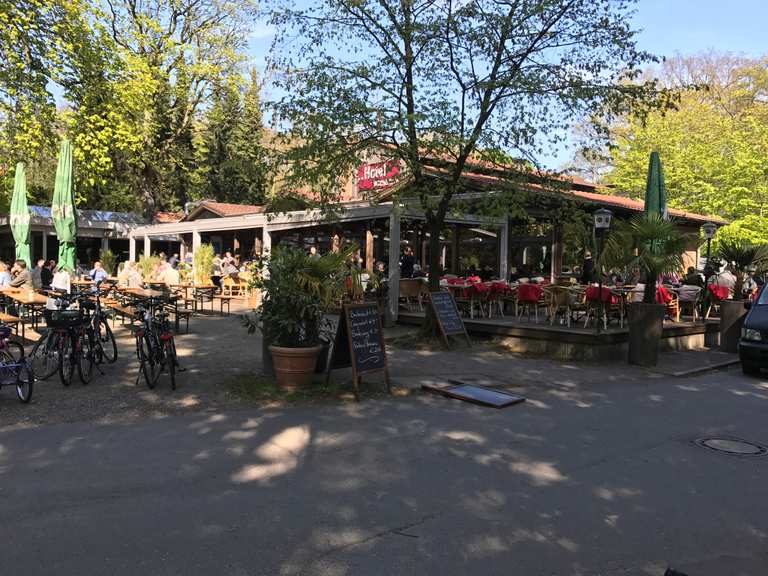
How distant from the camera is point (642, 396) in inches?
304

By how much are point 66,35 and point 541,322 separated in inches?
729

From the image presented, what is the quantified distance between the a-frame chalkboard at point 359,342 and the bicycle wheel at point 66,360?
10.3 feet

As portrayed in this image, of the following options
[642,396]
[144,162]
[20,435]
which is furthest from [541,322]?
[144,162]

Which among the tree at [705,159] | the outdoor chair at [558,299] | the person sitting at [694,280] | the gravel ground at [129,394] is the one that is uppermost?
the tree at [705,159]

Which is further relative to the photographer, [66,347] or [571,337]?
[571,337]

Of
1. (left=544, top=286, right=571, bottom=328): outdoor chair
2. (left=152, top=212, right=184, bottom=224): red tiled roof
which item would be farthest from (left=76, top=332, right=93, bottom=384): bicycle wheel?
(left=152, top=212, right=184, bottom=224): red tiled roof

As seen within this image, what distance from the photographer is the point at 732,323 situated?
1236 centimetres

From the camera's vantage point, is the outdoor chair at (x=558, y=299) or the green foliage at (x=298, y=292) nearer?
the green foliage at (x=298, y=292)

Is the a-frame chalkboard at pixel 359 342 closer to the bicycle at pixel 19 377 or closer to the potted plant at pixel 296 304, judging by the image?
the potted plant at pixel 296 304

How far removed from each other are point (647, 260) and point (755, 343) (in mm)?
2107

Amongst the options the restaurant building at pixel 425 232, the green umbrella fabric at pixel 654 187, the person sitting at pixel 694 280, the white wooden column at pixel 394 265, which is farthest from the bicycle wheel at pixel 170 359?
the person sitting at pixel 694 280

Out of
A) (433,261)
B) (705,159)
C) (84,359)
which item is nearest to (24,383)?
(84,359)

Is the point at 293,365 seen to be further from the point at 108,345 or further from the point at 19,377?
the point at 108,345

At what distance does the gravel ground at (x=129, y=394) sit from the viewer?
19.7ft
